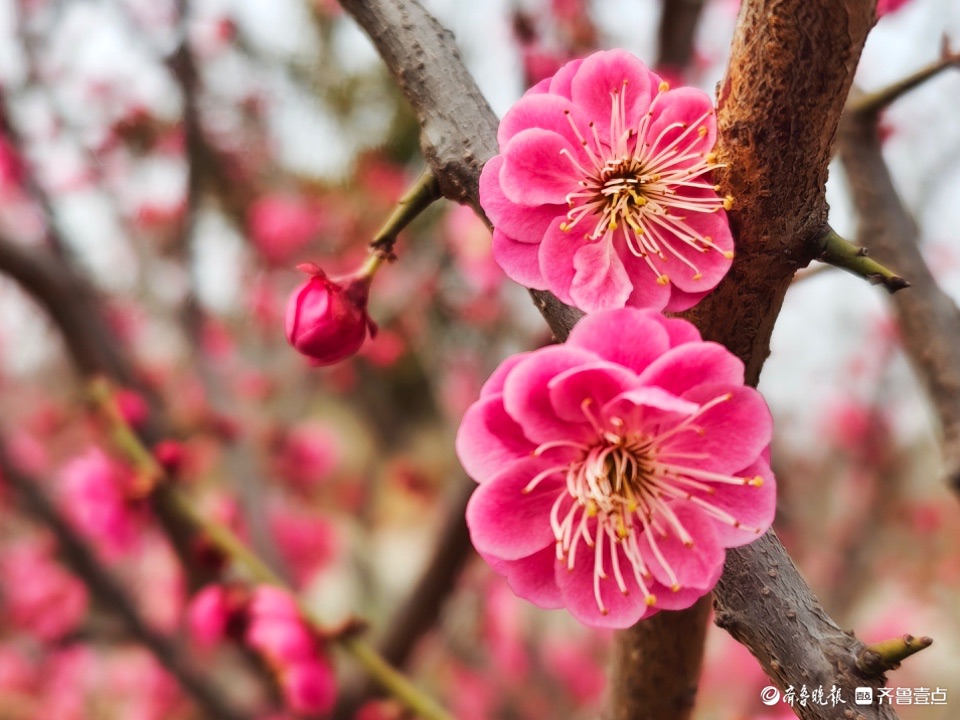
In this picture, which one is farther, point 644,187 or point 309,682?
point 309,682

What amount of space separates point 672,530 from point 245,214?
3.17 m

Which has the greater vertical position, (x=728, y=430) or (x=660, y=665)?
(x=728, y=430)

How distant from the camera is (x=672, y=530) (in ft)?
1.55

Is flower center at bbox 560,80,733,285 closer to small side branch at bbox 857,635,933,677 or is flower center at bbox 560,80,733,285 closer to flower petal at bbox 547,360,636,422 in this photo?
flower petal at bbox 547,360,636,422

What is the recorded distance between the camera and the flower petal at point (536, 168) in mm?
473

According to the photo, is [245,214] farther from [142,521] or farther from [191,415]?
[142,521]

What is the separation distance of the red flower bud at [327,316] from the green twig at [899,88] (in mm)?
635

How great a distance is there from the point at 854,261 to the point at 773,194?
0.22 feet

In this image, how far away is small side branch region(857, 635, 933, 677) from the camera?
42 cm

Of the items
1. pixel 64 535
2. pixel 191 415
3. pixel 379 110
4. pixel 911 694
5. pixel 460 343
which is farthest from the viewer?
pixel 379 110

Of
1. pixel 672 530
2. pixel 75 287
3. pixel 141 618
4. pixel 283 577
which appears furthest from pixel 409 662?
pixel 672 530

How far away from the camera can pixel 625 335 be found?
0.43 metres

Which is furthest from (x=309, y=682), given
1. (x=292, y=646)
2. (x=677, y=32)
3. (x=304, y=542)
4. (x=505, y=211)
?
(x=304, y=542)

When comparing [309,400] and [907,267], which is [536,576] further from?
[309,400]
